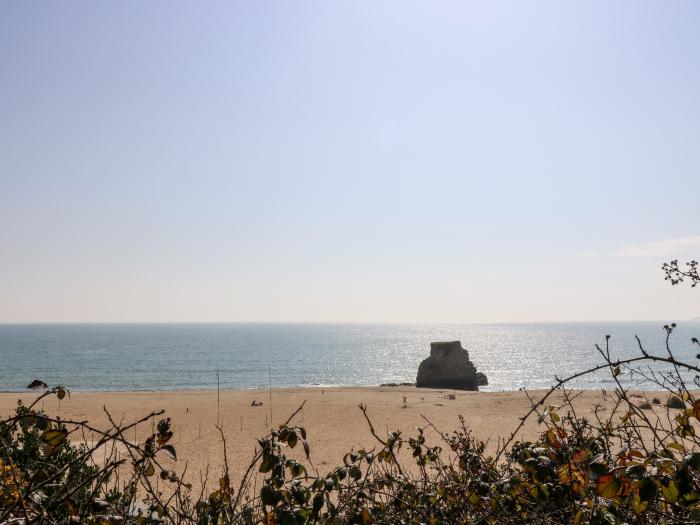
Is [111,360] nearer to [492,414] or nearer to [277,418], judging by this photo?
[277,418]

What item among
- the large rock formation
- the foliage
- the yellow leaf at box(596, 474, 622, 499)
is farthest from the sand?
the yellow leaf at box(596, 474, 622, 499)

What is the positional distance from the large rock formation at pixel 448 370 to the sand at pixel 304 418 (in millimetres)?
15167

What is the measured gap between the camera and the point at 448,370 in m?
55.5

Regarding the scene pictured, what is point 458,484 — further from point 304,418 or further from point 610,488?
point 304,418

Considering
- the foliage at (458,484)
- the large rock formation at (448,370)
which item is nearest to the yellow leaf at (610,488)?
the foliage at (458,484)

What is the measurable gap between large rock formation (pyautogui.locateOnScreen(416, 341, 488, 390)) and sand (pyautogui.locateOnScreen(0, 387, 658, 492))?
15.2 m

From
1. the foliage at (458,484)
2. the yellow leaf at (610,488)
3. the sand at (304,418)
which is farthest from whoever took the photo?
the sand at (304,418)

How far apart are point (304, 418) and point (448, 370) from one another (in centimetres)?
3063

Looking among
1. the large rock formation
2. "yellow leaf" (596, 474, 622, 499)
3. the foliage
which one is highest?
"yellow leaf" (596, 474, 622, 499)

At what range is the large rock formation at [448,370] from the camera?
5516 cm

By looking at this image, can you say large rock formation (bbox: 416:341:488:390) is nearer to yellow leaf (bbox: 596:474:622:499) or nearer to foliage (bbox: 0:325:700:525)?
foliage (bbox: 0:325:700:525)

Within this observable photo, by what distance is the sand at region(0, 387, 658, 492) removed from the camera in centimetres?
1958

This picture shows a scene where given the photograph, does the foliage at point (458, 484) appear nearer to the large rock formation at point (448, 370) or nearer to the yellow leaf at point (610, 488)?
the yellow leaf at point (610, 488)

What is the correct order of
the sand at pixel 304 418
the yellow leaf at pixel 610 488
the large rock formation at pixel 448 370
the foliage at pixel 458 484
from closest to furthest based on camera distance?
the yellow leaf at pixel 610 488
the foliage at pixel 458 484
the sand at pixel 304 418
the large rock formation at pixel 448 370
